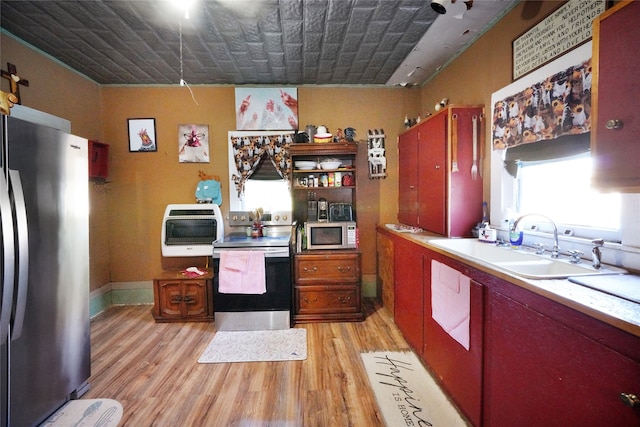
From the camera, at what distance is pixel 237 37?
99.7 inches

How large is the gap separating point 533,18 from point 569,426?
2.30 meters

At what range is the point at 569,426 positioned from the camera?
99cm

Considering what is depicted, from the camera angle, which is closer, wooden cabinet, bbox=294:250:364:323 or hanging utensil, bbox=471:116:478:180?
hanging utensil, bbox=471:116:478:180

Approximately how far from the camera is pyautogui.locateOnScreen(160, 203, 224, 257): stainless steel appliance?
3229 mm

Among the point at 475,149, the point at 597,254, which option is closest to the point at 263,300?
→ the point at 475,149

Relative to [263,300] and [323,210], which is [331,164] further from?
[263,300]

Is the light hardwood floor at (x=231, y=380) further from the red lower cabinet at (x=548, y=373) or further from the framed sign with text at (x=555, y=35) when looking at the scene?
the framed sign with text at (x=555, y=35)

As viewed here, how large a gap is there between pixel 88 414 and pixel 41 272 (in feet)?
3.17

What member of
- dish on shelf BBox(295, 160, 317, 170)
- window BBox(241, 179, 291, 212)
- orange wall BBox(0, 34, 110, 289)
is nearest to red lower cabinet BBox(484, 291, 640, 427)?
dish on shelf BBox(295, 160, 317, 170)

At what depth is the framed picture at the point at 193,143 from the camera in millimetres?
3533

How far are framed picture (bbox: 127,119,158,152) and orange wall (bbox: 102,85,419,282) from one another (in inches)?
2.5

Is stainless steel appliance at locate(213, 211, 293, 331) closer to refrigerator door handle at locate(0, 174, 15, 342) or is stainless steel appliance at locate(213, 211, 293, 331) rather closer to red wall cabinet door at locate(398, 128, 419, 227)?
red wall cabinet door at locate(398, 128, 419, 227)

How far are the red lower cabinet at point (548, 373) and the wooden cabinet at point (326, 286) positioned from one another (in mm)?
1658

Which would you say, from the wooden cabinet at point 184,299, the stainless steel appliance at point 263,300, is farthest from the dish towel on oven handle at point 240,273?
the wooden cabinet at point 184,299
